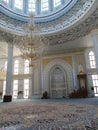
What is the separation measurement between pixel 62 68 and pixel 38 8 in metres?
7.20

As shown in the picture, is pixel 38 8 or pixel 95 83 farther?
pixel 95 83

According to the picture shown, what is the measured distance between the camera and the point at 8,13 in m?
9.55

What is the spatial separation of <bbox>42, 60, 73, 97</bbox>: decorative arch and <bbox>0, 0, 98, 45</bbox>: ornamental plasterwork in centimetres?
330

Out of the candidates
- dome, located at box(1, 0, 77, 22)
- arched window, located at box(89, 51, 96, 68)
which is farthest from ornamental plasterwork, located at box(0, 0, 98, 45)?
arched window, located at box(89, 51, 96, 68)

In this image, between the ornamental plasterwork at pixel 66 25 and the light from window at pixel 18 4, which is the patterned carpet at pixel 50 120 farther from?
the light from window at pixel 18 4

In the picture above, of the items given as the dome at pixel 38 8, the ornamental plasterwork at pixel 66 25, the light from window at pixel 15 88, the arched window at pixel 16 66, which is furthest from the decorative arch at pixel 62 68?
the dome at pixel 38 8

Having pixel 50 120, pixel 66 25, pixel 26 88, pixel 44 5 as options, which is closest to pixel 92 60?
pixel 66 25

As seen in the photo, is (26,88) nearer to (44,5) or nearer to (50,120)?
(44,5)

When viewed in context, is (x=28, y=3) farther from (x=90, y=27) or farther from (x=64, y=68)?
(x=64, y=68)

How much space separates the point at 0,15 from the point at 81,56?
372 inches

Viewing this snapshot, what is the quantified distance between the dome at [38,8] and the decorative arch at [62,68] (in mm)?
5457

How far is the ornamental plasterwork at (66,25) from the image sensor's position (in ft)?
26.8

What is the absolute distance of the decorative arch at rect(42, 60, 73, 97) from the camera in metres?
13.1

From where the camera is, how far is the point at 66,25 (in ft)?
31.1
